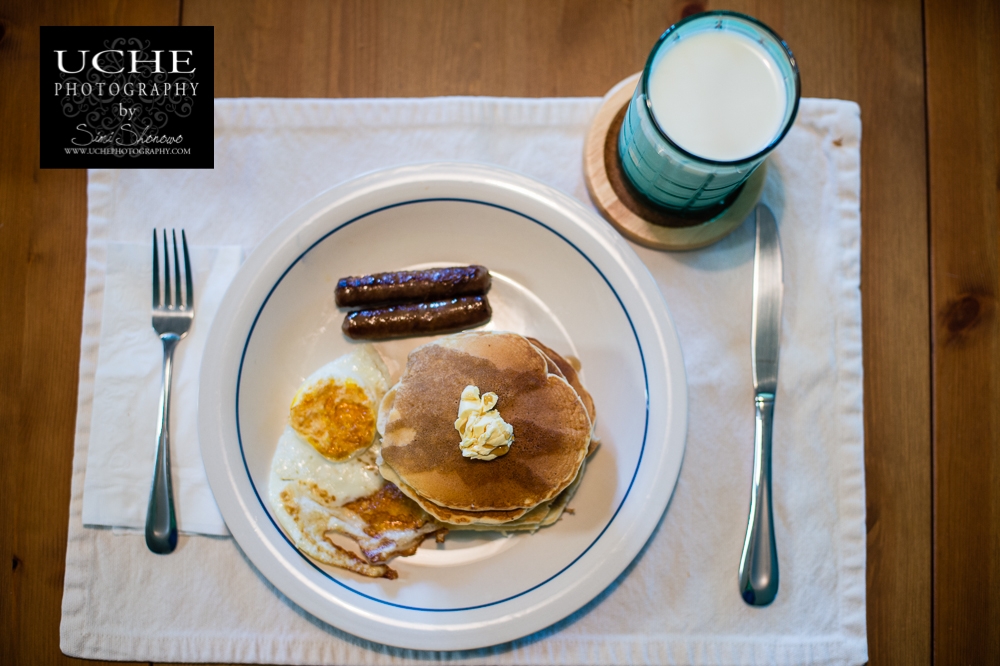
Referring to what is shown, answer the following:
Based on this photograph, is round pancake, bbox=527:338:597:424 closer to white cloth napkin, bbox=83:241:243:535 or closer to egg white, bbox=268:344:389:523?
egg white, bbox=268:344:389:523

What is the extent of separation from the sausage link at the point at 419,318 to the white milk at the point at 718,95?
35.8 inches

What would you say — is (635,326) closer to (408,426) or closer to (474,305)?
(474,305)

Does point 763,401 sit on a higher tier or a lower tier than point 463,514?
higher

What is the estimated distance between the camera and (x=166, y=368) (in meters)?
2.39

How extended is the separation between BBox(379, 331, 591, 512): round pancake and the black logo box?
1.36 meters

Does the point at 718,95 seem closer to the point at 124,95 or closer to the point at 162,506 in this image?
the point at 124,95

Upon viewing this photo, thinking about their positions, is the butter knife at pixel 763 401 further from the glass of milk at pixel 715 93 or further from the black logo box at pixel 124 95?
the black logo box at pixel 124 95

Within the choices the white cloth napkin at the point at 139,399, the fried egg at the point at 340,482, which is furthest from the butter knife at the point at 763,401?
the white cloth napkin at the point at 139,399

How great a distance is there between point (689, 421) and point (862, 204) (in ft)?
3.81

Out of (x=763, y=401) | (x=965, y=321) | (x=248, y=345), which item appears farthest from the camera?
(x=965, y=321)

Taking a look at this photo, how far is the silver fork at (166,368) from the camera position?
91.4 inches

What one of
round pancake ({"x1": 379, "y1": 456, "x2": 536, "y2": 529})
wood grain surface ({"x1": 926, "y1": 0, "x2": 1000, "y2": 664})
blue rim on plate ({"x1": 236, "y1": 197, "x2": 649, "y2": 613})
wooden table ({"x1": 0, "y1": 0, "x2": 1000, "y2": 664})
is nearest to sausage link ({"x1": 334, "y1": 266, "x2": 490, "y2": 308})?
blue rim on plate ({"x1": 236, "y1": 197, "x2": 649, "y2": 613})

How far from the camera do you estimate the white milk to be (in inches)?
80.3

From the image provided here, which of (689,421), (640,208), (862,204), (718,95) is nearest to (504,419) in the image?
(689,421)
